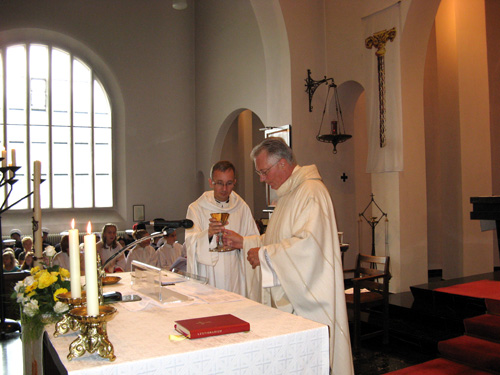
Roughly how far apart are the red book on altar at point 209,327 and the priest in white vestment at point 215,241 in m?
1.56

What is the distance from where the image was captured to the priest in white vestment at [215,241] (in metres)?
3.48

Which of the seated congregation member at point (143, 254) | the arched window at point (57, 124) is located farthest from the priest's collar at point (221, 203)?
the arched window at point (57, 124)

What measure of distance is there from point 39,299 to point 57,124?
457 inches

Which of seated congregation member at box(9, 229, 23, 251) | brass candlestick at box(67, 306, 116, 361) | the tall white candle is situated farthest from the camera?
seated congregation member at box(9, 229, 23, 251)

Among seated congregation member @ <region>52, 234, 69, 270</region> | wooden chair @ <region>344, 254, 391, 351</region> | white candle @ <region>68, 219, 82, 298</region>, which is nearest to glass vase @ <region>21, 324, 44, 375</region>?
white candle @ <region>68, 219, 82, 298</region>

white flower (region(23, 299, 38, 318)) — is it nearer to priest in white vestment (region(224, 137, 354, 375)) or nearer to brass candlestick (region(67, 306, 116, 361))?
brass candlestick (region(67, 306, 116, 361))

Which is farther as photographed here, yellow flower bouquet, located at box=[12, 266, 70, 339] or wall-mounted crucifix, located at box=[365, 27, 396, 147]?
wall-mounted crucifix, located at box=[365, 27, 396, 147]

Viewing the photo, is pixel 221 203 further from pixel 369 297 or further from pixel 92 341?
pixel 92 341

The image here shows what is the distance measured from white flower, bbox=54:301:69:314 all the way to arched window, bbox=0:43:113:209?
11.2 m

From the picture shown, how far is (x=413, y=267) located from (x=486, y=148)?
243cm

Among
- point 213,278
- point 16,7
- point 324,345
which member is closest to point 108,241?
point 213,278

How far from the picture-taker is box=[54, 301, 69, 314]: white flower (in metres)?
1.82

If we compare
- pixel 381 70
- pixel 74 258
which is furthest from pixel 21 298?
pixel 381 70

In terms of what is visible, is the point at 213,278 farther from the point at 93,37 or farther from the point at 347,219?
the point at 93,37
